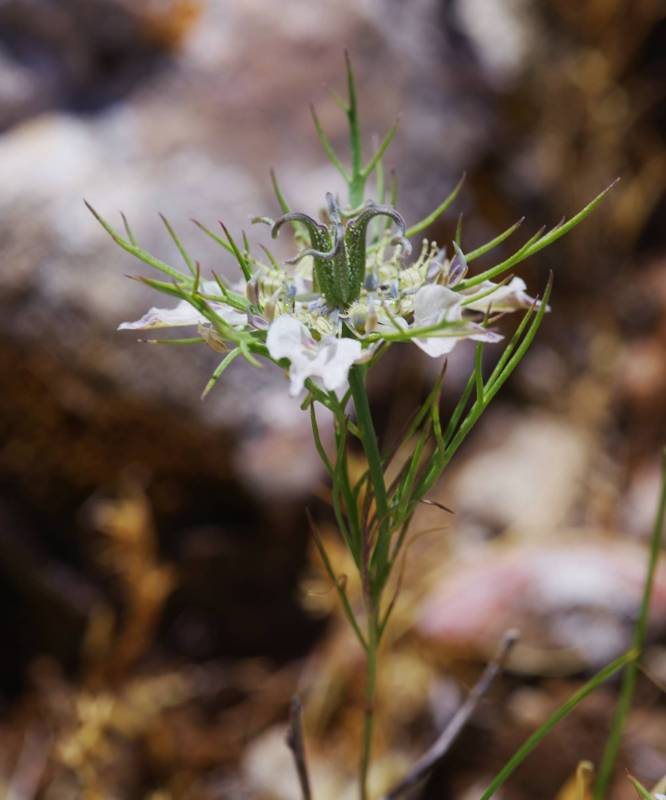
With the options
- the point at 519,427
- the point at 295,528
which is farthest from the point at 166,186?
the point at 519,427

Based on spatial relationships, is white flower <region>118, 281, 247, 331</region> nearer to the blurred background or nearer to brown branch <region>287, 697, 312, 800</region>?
brown branch <region>287, 697, 312, 800</region>

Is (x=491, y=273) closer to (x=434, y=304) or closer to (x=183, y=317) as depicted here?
(x=434, y=304)

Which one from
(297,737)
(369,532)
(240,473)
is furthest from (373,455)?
(240,473)

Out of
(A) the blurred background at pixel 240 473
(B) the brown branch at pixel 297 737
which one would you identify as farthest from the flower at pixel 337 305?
(A) the blurred background at pixel 240 473

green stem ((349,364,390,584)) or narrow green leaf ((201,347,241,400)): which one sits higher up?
narrow green leaf ((201,347,241,400))

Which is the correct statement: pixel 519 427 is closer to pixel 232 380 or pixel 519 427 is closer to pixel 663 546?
pixel 663 546

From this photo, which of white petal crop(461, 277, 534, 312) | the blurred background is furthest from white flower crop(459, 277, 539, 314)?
the blurred background

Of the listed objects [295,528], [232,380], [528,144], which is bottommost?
[295,528]

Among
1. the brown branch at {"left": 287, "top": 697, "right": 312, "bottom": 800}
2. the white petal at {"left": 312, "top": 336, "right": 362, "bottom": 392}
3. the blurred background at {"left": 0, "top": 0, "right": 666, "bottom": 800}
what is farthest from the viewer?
the blurred background at {"left": 0, "top": 0, "right": 666, "bottom": 800}
